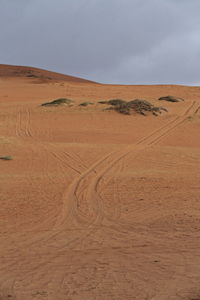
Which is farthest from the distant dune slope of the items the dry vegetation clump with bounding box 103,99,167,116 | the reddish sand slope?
the reddish sand slope

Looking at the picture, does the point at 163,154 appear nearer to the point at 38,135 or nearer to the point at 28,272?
the point at 38,135

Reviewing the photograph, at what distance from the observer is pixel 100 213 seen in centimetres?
880

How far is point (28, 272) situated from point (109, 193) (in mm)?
5057

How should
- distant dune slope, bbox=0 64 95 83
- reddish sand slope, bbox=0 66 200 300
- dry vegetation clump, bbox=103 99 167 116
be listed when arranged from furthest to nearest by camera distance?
distant dune slope, bbox=0 64 95 83 < dry vegetation clump, bbox=103 99 167 116 < reddish sand slope, bbox=0 66 200 300

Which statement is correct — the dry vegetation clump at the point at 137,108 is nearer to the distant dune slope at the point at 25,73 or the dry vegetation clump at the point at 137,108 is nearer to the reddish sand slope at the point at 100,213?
the reddish sand slope at the point at 100,213

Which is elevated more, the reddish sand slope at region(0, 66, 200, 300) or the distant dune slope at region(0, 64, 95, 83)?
the distant dune slope at region(0, 64, 95, 83)

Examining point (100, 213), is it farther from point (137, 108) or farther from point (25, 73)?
point (25, 73)

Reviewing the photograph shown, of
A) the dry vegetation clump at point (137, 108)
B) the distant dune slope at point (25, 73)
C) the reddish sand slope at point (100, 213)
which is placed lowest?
the reddish sand slope at point (100, 213)

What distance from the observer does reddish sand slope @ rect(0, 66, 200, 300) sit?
5.14m

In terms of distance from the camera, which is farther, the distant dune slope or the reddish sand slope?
the distant dune slope

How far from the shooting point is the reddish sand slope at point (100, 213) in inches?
202

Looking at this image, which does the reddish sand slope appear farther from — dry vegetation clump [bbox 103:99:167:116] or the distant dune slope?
the distant dune slope

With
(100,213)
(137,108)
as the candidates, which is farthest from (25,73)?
(100,213)

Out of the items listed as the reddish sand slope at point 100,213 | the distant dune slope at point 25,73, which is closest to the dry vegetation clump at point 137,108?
the reddish sand slope at point 100,213
